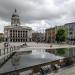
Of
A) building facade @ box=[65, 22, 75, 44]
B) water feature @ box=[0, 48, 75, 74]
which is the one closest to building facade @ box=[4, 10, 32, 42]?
building facade @ box=[65, 22, 75, 44]

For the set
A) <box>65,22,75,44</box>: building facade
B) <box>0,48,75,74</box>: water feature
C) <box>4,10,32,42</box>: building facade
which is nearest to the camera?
<box>0,48,75,74</box>: water feature

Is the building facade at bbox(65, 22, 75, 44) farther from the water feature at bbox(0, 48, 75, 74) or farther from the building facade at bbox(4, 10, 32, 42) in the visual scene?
the water feature at bbox(0, 48, 75, 74)

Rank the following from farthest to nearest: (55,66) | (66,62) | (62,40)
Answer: (62,40)
(66,62)
(55,66)

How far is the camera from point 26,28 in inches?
7820

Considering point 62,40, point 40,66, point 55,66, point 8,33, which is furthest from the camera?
point 8,33

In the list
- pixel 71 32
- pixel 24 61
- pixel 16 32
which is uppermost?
pixel 16 32

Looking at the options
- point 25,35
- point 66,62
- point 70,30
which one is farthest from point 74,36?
point 66,62

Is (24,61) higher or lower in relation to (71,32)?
lower

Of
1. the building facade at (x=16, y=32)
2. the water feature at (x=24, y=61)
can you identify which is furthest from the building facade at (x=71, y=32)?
the water feature at (x=24, y=61)

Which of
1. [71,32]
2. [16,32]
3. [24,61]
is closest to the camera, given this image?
[24,61]

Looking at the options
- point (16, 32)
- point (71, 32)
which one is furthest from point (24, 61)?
point (16, 32)

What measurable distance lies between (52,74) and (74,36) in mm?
119310

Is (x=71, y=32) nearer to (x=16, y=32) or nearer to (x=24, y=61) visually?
(x=16, y=32)

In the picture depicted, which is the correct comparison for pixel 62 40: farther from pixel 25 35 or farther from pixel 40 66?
pixel 40 66
